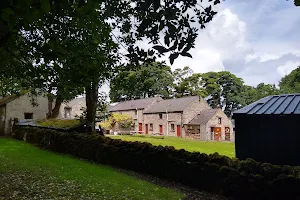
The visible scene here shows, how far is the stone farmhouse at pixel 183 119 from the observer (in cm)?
4172

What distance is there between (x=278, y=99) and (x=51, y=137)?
46.9 ft

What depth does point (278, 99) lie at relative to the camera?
1072 centimetres

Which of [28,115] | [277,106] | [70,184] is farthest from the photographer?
[28,115]

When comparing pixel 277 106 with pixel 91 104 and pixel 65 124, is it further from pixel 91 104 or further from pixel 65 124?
pixel 65 124

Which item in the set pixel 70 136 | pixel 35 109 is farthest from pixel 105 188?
pixel 35 109

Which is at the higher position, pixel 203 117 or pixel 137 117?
pixel 137 117

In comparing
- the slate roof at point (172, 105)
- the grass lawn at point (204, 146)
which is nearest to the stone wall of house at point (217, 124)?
the slate roof at point (172, 105)

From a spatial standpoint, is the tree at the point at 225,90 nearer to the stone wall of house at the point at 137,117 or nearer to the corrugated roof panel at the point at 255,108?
the stone wall of house at the point at 137,117

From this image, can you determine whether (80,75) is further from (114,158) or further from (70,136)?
(70,136)

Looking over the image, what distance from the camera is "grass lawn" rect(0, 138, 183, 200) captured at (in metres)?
7.46

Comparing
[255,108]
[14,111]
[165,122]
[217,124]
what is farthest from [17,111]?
[217,124]

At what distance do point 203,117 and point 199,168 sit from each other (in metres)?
34.8

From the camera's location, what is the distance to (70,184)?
28.5 feet

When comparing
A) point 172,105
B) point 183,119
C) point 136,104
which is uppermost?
point 136,104
